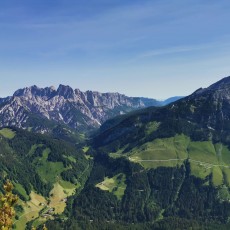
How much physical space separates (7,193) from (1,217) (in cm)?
289

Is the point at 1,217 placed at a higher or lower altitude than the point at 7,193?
lower

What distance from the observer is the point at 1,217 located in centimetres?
3919

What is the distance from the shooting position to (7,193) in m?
38.3
